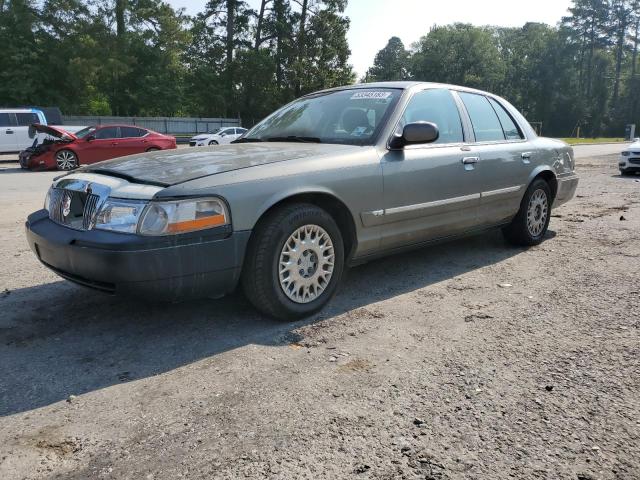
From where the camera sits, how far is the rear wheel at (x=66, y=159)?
1641cm

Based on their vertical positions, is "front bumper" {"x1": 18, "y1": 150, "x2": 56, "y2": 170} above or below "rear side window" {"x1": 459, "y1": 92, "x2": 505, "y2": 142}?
→ below

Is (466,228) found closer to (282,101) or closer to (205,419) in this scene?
(205,419)

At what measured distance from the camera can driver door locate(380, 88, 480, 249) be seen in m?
4.13

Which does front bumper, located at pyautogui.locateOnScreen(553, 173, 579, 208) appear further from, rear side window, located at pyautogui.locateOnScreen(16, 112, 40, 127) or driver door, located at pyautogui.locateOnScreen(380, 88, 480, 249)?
rear side window, located at pyautogui.locateOnScreen(16, 112, 40, 127)

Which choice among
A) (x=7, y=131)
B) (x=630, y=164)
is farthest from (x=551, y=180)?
(x=7, y=131)

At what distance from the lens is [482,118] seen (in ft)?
16.9

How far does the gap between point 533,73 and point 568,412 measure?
87689 millimetres

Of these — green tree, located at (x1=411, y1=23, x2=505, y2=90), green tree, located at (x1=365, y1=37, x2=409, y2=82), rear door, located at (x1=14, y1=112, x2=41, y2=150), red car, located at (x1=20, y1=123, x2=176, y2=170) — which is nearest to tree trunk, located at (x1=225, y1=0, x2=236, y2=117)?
rear door, located at (x1=14, y1=112, x2=41, y2=150)

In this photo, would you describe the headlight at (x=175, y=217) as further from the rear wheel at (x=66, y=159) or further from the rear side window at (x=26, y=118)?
the rear side window at (x=26, y=118)

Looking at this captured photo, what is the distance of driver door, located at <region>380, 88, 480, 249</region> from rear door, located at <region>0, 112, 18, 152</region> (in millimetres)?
19101

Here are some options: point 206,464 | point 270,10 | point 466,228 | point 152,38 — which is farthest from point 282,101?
point 206,464

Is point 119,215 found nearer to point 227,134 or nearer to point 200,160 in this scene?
point 200,160

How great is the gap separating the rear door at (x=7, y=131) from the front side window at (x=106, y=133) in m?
4.44

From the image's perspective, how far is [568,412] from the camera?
256 cm
